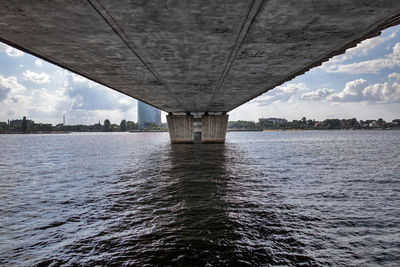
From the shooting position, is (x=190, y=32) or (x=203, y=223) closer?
(x=203, y=223)

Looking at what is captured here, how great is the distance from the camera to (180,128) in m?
59.1

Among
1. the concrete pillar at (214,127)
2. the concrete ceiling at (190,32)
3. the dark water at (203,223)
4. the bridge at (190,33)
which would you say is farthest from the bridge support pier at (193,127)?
the dark water at (203,223)

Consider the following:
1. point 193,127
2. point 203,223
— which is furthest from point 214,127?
point 203,223

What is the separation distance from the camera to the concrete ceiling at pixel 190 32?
8.75 metres

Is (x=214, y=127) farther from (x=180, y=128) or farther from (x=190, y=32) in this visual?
(x=190, y=32)

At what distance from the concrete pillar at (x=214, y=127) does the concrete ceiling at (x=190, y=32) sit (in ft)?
129

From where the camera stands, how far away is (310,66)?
17.7 meters

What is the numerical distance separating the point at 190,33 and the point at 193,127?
4870 centimetres

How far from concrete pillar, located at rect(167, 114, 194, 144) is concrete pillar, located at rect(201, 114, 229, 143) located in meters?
3.50

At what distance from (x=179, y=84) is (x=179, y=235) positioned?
58.8 ft

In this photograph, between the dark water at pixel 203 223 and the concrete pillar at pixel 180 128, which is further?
the concrete pillar at pixel 180 128

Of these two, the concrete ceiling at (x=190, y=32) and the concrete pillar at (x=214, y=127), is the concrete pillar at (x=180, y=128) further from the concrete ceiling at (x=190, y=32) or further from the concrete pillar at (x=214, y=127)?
the concrete ceiling at (x=190, y=32)

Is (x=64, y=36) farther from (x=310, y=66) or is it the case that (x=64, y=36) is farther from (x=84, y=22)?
(x=310, y=66)

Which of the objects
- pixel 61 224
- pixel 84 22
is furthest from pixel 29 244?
pixel 84 22
